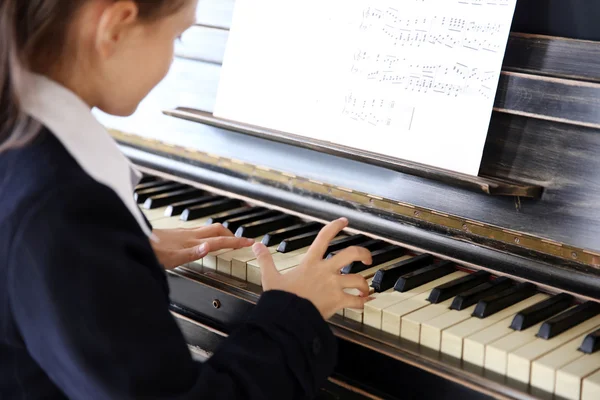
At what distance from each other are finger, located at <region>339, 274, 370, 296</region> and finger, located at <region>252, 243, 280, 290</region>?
0.11 meters

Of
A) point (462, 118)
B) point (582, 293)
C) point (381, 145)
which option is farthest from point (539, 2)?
point (582, 293)

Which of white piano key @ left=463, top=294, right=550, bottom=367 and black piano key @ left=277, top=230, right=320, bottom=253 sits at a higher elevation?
black piano key @ left=277, top=230, right=320, bottom=253

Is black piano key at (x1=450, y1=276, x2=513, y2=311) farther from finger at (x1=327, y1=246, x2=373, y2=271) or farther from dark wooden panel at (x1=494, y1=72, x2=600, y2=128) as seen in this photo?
dark wooden panel at (x1=494, y1=72, x2=600, y2=128)

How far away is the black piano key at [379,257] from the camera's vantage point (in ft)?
4.83

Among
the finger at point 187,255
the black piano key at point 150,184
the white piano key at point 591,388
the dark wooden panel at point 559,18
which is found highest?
the dark wooden panel at point 559,18

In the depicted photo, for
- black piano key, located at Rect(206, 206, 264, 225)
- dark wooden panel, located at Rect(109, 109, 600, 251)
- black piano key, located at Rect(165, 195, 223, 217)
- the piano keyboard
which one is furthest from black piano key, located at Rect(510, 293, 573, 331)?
black piano key, located at Rect(165, 195, 223, 217)

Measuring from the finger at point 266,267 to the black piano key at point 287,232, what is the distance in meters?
0.24

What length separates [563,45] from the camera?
141 centimetres

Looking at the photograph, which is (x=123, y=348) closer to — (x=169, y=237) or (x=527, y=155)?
(x=169, y=237)

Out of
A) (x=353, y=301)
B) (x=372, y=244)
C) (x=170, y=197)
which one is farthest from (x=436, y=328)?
(x=170, y=197)

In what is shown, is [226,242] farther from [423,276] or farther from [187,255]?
[423,276]

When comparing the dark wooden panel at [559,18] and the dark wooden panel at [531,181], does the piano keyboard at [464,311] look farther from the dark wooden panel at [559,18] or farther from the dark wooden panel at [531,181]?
the dark wooden panel at [559,18]

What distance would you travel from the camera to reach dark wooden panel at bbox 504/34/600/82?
1370mm

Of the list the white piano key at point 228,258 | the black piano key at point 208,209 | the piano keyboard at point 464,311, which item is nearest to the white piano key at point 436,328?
the piano keyboard at point 464,311
